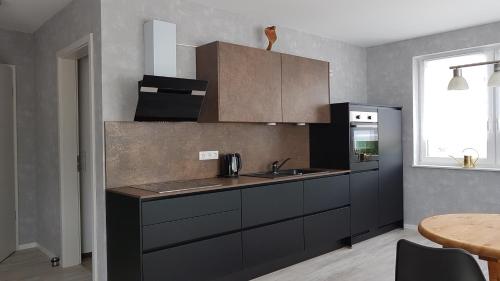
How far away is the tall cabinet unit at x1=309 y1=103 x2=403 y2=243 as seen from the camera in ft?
14.5

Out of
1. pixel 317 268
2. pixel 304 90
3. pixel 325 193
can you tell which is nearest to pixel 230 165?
pixel 325 193

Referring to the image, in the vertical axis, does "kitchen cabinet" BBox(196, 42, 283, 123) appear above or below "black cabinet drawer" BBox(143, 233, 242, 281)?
above

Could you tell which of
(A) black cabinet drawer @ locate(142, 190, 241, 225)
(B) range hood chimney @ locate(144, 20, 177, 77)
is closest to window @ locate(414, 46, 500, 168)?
(A) black cabinet drawer @ locate(142, 190, 241, 225)

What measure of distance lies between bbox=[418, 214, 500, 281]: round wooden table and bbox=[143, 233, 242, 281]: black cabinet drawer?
4.99ft

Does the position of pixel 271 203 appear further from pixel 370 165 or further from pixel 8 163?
pixel 8 163

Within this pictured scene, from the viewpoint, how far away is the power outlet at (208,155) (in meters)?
3.67

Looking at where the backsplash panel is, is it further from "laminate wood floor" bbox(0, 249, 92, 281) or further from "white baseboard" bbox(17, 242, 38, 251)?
"white baseboard" bbox(17, 242, 38, 251)

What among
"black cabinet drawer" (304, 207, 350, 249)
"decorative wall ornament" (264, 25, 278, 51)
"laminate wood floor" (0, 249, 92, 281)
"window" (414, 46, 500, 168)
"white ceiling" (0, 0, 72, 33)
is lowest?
"laminate wood floor" (0, 249, 92, 281)

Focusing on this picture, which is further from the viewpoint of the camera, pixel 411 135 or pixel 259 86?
pixel 411 135

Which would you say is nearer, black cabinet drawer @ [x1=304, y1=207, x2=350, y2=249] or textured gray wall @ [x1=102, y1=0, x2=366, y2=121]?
textured gray wall @ [x1=102, y1=0, x2=366, y2=121]

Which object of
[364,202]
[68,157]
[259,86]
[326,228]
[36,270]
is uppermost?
[259,86]

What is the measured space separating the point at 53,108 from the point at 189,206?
2.13 m

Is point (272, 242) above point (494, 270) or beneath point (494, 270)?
beneath

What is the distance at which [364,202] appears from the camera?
4.57m
